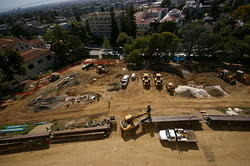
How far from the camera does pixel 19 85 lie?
2831 cm

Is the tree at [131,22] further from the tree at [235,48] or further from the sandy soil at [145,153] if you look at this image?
the sandy soil at [145,153]

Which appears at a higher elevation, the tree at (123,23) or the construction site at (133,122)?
the tree at (123,23)

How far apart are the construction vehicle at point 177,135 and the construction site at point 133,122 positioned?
4.0 inches

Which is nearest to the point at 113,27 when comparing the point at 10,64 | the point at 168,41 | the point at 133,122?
the point at 168,41

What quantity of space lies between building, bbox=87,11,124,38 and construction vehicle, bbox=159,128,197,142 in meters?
52.9

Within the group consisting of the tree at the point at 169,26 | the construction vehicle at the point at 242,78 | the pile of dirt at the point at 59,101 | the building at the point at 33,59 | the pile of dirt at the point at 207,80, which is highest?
the tree at the point at 169,26

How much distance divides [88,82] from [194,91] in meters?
20.3

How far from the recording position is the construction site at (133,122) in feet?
42.2

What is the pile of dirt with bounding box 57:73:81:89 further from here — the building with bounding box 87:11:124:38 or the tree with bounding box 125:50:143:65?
the building with bounding box 87:11:124:38

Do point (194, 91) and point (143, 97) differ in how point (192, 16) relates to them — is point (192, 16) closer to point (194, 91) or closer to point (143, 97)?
point (194, 91)

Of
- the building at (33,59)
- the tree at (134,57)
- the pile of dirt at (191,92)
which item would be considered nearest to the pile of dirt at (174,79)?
the pile of dirt at (191,92)

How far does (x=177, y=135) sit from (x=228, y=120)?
6821 millimetres

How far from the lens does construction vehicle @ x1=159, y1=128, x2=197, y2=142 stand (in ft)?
43.4

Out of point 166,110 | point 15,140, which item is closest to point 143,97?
point 166,110
